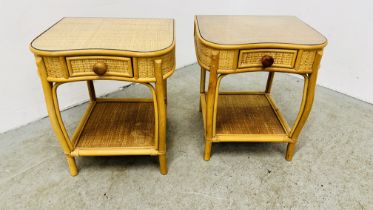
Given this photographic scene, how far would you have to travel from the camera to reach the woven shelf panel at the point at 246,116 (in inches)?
52.8

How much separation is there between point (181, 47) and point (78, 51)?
1369 millimetres

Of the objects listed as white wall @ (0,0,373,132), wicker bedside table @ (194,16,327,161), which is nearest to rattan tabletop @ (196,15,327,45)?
wicker bedside table @ (194,16,327,161)

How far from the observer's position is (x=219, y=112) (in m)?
1.49

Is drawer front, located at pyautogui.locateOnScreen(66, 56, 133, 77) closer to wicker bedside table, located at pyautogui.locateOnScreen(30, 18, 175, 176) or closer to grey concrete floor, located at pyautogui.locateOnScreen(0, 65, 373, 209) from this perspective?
wicker bedside table, located at pyautogui.locateOnScreen(30, 18, 175, 176)

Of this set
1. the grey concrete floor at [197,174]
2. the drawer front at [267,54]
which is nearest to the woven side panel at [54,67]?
the grey concrete floor at [197,174]

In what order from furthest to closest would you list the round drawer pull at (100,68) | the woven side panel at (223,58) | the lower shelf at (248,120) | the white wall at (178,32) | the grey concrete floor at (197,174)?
the white wall at (178,32)
the lower shelf at (248,120)
the grey concrete floor at (197,174)
the woven side panel at (223,58)
the round drawer pull at (100,68)

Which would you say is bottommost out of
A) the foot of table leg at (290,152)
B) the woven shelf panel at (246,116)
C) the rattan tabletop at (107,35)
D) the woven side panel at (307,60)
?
the foot of table leg at (290,152)

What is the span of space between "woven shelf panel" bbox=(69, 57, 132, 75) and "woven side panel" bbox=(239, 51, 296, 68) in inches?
17.8

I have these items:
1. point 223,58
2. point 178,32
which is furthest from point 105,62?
point 178,32

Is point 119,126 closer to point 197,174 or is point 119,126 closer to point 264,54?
point 197,174

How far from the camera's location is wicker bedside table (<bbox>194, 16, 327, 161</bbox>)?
3.43ft

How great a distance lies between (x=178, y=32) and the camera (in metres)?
2.13

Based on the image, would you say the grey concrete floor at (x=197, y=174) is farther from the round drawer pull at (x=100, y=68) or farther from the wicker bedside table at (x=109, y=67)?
the round drawer pull at (x=100, y=68)

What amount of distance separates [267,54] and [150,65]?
47cm
